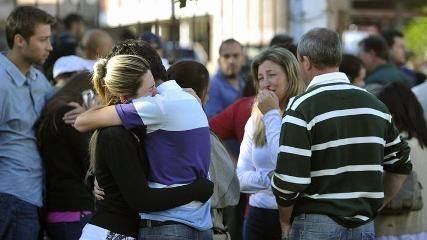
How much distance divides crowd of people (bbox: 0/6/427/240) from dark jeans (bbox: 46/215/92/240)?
14 millimetres

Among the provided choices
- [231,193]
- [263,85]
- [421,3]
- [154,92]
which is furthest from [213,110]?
[421,3]

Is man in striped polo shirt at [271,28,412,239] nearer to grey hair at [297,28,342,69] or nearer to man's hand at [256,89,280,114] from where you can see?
grey hair at [297,28,342,69]

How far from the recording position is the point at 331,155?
427 centimetres

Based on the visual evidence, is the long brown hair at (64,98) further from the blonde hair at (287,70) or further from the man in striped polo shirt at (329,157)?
the man in striped polo shirt at (329,157)

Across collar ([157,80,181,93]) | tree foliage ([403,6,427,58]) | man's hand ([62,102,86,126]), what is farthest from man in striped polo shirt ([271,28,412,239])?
tree foliage ([403,6,427,58])

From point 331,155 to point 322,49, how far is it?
0.56m

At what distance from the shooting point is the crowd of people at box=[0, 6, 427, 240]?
3.96 meters

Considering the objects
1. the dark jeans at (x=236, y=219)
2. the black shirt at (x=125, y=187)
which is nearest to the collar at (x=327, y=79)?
the black shirt at (x=125, y=187)

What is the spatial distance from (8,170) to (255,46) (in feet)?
18.8

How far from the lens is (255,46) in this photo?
10.4m

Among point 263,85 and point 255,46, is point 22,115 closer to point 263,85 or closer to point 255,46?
point 263,85

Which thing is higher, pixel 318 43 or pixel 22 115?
pixel 318 43

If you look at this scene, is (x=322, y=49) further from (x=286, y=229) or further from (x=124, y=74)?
(x=124, y=74)

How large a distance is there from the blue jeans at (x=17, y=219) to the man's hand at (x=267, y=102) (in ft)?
5.09
